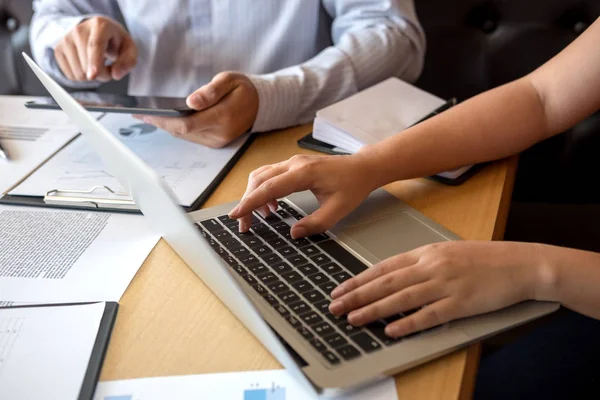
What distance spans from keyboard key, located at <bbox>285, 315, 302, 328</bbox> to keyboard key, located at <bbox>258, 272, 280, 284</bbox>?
6 cm

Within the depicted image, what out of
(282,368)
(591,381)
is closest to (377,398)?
(282,368)

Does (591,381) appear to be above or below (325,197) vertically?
below

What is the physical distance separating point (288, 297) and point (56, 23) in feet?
2.63

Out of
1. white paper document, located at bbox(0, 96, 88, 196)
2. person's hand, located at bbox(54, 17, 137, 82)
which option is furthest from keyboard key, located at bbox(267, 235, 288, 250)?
person's hand, located at bbox(54, 17, 137, 82)

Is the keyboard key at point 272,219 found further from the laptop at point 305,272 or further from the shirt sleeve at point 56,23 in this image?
the shirt sleeve at point 56,23

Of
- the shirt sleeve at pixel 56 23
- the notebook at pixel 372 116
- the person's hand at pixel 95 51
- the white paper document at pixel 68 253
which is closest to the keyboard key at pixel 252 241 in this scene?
the white paper document at pixel 68 253

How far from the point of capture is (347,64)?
1026mm

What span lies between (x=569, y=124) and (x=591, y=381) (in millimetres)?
327

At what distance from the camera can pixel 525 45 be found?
4.09ft

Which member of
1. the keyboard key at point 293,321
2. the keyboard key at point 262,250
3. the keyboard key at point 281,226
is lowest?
the keyboard key at point 281,226

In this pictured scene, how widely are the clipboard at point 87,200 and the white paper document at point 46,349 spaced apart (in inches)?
7.7

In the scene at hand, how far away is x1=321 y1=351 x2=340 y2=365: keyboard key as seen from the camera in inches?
18.9

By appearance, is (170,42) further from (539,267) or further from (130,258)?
(539,267)

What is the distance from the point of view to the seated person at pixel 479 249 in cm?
53
